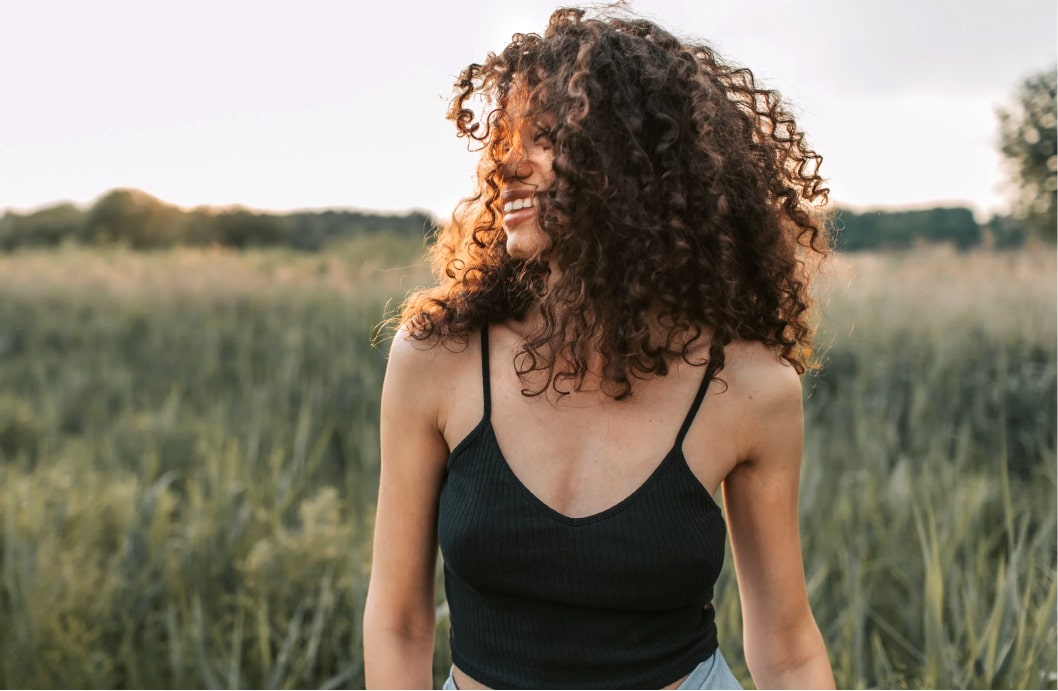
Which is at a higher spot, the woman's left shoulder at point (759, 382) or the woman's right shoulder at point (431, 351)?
the woman's right shoulder at point (431, 351)

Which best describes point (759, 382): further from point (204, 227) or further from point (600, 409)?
point (204, 227)

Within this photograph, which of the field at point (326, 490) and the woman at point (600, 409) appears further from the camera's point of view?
the field at point (326, 490)

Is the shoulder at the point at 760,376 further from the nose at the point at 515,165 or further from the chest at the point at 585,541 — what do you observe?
the nose at the point at 515,165

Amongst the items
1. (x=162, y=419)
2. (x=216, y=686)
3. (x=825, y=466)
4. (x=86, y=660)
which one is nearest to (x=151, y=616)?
(x=86, y=660)

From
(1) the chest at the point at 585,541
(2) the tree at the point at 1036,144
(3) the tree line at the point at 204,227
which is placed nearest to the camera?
(1) the chest at the point at 585,541

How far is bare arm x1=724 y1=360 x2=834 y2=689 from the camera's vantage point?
1271mm

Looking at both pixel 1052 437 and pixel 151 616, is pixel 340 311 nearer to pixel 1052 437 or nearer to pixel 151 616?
pixel 151 616

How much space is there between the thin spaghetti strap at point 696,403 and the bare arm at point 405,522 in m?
0.33

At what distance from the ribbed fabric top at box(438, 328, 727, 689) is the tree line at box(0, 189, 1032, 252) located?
716 cm

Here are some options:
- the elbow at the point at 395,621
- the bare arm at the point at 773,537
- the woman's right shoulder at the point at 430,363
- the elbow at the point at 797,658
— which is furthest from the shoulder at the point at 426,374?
the elbow at the point at 797,658

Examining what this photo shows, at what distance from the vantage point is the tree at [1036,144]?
3805mm

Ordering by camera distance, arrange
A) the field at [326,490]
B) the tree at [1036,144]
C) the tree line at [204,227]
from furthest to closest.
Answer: the tree line at [204,227] < the tree at [1036,144] < the field at [326,490]

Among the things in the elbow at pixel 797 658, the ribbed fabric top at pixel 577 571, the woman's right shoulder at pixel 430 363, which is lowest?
the elbow at pixel 797 658

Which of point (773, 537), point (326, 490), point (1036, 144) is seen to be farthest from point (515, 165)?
point (1036, 144)
